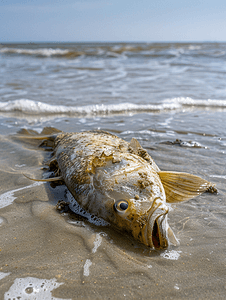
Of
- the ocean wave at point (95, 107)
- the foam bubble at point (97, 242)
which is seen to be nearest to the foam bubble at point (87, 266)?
the foam bubble at point (97, 242)

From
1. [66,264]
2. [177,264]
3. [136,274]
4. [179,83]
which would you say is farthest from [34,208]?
[179,83]

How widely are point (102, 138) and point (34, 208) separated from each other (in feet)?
5.05

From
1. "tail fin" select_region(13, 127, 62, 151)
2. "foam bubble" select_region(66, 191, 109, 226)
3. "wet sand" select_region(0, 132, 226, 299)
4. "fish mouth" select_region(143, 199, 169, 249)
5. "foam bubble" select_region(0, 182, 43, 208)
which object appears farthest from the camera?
"tail fin" select_region(13, 127, 62, 151)

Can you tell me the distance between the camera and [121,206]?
2568 mm

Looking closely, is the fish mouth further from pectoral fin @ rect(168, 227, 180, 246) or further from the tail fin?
the tail fin

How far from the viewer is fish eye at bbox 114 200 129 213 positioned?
101 inches

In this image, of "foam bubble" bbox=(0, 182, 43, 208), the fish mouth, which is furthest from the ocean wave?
the fish mouth

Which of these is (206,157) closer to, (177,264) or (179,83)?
(177,264)

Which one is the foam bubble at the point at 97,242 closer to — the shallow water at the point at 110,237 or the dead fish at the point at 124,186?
the shallow water at the point at 110,237

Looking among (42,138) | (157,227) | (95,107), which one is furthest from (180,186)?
(95,107)

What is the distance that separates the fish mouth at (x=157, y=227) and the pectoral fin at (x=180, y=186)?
32.0 inches

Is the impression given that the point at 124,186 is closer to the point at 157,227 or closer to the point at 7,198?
the point at 157,227

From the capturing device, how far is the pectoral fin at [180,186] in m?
3.37

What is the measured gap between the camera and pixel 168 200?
335 cm
